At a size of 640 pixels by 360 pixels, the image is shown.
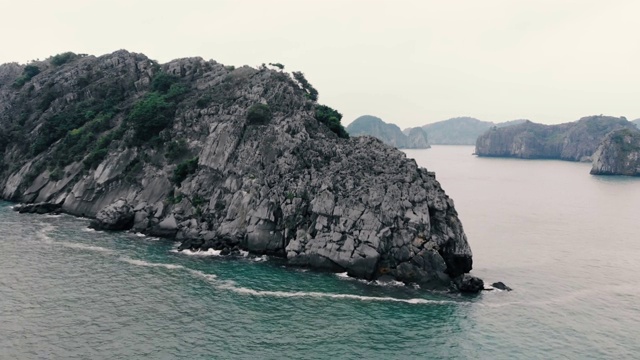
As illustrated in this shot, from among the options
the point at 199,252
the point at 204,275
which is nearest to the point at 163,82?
the point at 199,252

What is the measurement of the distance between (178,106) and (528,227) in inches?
3805

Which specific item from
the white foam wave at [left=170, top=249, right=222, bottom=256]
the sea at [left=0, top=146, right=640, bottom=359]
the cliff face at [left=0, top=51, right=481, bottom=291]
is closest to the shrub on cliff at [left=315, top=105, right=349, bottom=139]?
the cliff face at [left=0, top=51, right=481, bottom=291]

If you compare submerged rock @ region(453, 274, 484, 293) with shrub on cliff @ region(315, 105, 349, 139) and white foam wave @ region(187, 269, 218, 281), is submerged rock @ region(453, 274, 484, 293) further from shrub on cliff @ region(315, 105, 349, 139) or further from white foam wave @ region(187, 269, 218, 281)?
shrub on cliff @ region(315, 105, 349, 139)

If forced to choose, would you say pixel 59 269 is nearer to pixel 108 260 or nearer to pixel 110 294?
pixel 108 260

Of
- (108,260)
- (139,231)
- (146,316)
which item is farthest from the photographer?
(139,231)

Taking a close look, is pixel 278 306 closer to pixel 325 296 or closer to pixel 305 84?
pixel 325 296

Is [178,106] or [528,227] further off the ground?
[178,106]

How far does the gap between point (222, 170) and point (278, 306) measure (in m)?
46.1

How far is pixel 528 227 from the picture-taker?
112812 mm

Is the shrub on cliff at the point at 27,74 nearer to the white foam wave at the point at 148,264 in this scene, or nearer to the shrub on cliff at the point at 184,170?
the shrub on cliff at the point at 184,170

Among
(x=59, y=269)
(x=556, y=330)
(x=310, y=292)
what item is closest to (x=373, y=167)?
(x=310, y=292)

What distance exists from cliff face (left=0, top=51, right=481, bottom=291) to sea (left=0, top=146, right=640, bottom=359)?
18.0ft

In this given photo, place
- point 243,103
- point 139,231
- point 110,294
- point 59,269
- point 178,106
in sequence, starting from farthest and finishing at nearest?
point 178,106 < point 243,103 < point 139,231 < point 59,269 < point 110,294

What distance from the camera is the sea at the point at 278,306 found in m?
49.8
